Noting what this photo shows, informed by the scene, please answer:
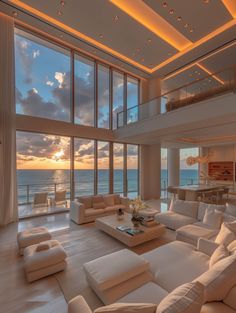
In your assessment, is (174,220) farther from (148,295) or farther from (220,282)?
(220,282)

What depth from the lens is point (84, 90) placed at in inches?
318

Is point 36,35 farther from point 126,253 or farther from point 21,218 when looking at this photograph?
point 126,253

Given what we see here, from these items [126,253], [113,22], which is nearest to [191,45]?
[113,22]

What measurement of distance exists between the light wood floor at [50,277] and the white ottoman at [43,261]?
4.3 inches

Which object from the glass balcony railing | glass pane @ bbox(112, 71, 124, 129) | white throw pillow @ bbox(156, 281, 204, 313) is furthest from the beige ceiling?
white throw pillow @ bbox(156, 281, 204, 313)

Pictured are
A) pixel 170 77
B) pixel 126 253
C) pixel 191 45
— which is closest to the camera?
pixel 126 253

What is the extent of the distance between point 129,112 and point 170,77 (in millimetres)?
3237

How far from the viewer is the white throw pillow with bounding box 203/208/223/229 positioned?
3818mm

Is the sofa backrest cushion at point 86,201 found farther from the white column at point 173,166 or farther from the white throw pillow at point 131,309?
the white column at point 173,166

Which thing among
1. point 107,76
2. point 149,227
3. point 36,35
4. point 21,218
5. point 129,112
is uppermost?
point 36,35

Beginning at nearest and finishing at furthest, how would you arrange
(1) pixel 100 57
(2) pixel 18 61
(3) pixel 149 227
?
(3) pixel 149 227
(2) pixel 18 61
(1) pixel 100 57

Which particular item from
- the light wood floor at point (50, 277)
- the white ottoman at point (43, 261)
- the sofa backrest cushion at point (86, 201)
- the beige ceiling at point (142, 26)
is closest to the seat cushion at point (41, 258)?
the white ottoman at point (43, 261)

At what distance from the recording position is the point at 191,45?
7035 mm

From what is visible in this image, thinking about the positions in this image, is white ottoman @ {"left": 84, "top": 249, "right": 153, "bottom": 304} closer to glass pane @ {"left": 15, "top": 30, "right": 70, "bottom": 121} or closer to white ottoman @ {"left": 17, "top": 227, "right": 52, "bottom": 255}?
white ottoman @ {"left": 17, "top": 227, "right": 52, "bottom": 255}
